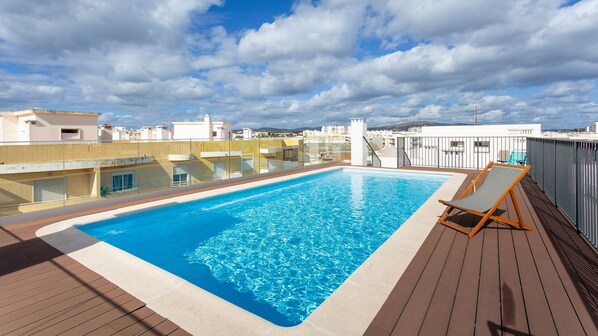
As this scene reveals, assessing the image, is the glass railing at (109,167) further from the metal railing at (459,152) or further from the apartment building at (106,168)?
the metal railing at (459,152)

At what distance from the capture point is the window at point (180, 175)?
8477 mm

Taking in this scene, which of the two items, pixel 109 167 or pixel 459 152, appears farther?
pixel 459 152

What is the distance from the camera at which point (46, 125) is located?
2042 centimetres

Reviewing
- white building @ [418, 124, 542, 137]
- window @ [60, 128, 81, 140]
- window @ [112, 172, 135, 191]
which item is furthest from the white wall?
window @ [60, 128, 81, 140]

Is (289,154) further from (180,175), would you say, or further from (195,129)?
(195,129)

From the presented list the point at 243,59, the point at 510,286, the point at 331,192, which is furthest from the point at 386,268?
the point at 243,59

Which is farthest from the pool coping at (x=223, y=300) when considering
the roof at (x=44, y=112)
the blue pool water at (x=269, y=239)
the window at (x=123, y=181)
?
the roof at (x=44, y=112)

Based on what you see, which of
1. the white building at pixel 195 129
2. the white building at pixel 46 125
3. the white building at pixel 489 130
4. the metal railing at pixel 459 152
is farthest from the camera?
the white building at pixel 195 129

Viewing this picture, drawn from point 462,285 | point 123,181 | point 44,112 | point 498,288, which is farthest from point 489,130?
point 44,112

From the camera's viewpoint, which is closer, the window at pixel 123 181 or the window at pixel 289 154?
the window at pixel 123 181

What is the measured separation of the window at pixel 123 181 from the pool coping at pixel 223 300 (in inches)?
101

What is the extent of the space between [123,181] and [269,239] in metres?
4.56

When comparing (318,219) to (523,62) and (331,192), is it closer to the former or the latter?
(331,192)

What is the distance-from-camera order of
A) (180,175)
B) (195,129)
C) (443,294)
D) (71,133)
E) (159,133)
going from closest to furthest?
(443,294), (180,175), (71,133), (195,129), (159,133)
